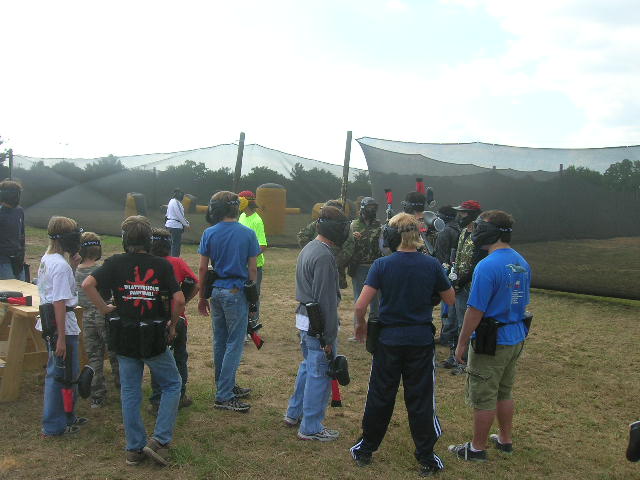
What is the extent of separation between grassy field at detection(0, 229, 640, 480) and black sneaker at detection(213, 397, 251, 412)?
6cm

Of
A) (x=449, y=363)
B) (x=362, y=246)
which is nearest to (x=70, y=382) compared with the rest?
(x=362, y=246)

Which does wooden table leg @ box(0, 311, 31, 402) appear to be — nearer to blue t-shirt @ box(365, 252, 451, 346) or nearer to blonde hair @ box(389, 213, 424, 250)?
blue t-shirt @ box(365, 252, 451, 346)

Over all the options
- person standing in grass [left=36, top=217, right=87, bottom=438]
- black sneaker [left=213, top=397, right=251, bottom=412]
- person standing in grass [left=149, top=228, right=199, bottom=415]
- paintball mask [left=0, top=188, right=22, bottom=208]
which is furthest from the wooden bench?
paintball mask [left=0, top=188, right=22, bottom=208]

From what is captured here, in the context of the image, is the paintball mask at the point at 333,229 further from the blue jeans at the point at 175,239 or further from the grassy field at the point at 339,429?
the blue jeans at the point at 175,239

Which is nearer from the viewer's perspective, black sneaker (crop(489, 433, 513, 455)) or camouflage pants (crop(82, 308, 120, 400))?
black sneaker (crop(489, 433, 513, 455))

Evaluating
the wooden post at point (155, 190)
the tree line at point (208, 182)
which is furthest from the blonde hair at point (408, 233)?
the wooden post at point (155, 190)

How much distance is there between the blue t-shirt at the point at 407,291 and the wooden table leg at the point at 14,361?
3.10 m

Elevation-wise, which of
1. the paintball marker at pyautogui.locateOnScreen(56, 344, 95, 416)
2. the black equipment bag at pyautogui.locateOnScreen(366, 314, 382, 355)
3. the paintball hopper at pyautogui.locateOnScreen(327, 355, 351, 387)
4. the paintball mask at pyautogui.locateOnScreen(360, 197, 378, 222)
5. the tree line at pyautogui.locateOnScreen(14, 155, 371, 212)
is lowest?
the paintball marker at pyautogui.locateOnScreen(56, 344, 95, 416)

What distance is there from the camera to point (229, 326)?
495 cm

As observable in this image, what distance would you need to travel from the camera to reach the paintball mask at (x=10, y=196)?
6.36 m

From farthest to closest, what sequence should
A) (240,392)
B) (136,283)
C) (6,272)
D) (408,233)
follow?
(6,272) < (240,392) < (408,233) < (136,283)

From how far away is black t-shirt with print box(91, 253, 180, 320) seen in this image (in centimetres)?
380

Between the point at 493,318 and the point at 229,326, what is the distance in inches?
81.8

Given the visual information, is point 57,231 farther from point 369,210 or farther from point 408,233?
point 369,210
